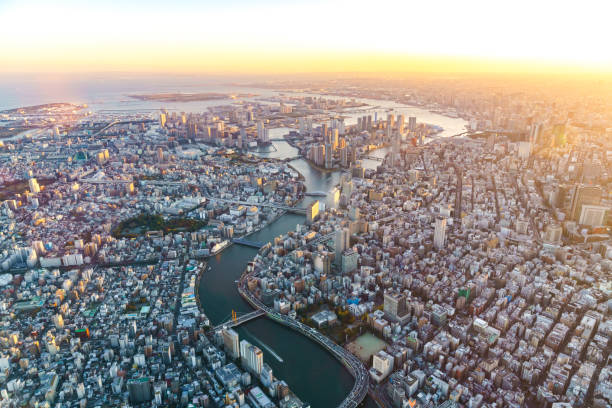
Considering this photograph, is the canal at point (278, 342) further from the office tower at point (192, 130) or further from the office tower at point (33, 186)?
the office tower at point (192, 130)

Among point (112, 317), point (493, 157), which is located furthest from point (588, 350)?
point (493, 157)

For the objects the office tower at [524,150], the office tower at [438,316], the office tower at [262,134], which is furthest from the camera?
the office tower at [262,134]

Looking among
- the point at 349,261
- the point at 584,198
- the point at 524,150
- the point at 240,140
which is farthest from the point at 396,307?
the point at 240,140

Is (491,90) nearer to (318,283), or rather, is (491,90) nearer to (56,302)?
(318,283)

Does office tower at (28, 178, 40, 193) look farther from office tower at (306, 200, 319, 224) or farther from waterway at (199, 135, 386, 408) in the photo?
office tower at (306, 200, 319, 224)

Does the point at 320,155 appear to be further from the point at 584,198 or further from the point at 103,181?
the point at 584,198

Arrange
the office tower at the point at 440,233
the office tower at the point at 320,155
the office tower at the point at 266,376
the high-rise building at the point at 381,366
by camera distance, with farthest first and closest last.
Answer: the office tower at the point at 320,155, the office tower at the point at 440,233, the high-rise building at the point at 381,366, the office tower at the point at 266,376

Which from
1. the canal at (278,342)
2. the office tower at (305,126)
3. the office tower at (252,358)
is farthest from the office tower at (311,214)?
the office tower at (305,126)
